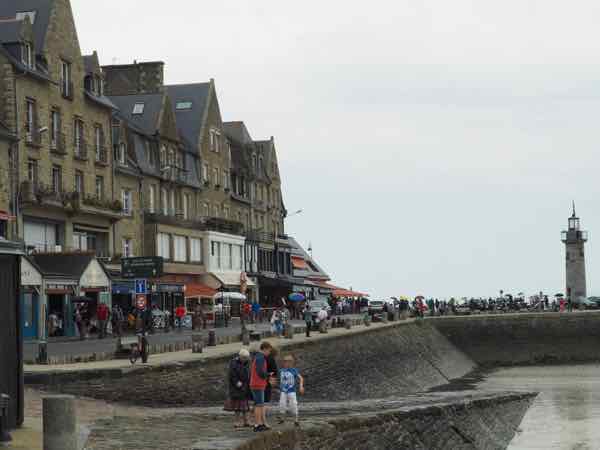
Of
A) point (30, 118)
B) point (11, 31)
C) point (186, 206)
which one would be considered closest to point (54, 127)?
point (30, 118)

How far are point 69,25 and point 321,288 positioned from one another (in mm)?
58306

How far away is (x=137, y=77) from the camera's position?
243 feet

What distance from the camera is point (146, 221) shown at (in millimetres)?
64938

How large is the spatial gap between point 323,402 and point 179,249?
3831cm

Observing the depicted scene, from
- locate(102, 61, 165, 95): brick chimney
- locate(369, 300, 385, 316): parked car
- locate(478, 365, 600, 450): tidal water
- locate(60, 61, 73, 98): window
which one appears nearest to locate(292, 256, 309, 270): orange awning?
locate(369, 300, 385, 316): parked car

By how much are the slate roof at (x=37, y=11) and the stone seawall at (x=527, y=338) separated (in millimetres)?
35968

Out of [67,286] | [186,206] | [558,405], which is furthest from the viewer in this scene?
[186,206]

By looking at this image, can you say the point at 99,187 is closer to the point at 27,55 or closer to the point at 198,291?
the point at 27,55

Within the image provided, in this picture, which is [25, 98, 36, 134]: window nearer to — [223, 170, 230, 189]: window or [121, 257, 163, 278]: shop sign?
[121, 257, 163, 278]: shop sign

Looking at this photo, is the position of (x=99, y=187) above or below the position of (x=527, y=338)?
above

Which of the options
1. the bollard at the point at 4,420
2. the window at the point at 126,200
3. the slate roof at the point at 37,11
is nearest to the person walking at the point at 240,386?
the bollard at the point at 4,420

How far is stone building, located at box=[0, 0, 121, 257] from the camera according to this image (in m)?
48.8

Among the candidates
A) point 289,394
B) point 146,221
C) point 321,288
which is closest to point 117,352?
point 289,394

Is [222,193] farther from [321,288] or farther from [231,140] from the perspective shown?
[321,288]
